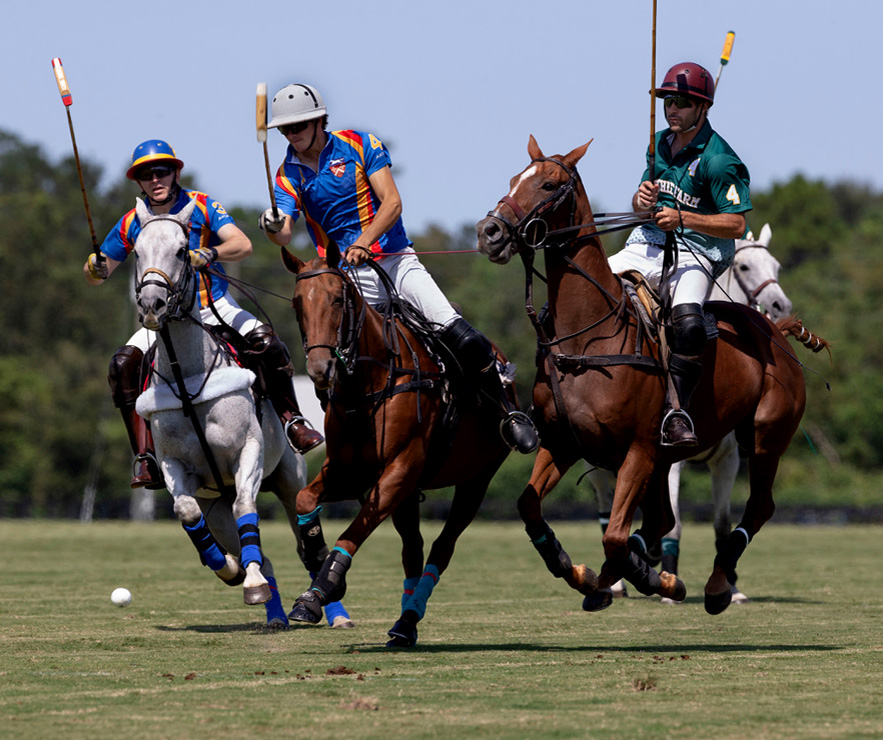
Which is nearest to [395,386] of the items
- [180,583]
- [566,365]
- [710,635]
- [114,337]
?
[566,365]

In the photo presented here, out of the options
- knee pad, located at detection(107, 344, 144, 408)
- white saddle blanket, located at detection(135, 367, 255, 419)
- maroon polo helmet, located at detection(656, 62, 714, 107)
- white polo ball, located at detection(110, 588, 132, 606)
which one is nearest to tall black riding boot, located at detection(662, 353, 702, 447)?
maroon polo helmet, located at detection(656, 62, 714, 107)

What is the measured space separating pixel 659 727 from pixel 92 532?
2444cm

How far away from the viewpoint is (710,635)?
9.27 meters

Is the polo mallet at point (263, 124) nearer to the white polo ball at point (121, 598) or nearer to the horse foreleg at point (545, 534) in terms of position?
the horse foreleg at point (545, 534)

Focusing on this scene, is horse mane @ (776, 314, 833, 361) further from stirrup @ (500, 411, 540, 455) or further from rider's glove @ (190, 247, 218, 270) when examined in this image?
rider's glove @ (190, 247, 218, 270)

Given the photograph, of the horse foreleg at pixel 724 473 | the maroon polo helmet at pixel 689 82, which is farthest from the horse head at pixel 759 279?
the maroon polo helmet at pixel 689 82

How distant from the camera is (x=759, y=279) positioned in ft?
44.1

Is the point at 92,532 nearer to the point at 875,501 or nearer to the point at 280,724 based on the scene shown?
the point at 875,501

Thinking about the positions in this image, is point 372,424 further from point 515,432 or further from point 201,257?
point 201,257

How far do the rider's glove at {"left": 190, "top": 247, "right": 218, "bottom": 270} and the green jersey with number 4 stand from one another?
281 centimetres

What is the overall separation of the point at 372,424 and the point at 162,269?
1.59 metres

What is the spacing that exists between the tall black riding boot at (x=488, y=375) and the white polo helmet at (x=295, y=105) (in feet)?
5.00

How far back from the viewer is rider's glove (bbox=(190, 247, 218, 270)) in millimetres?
9016

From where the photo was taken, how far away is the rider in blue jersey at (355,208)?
870 centimetres
